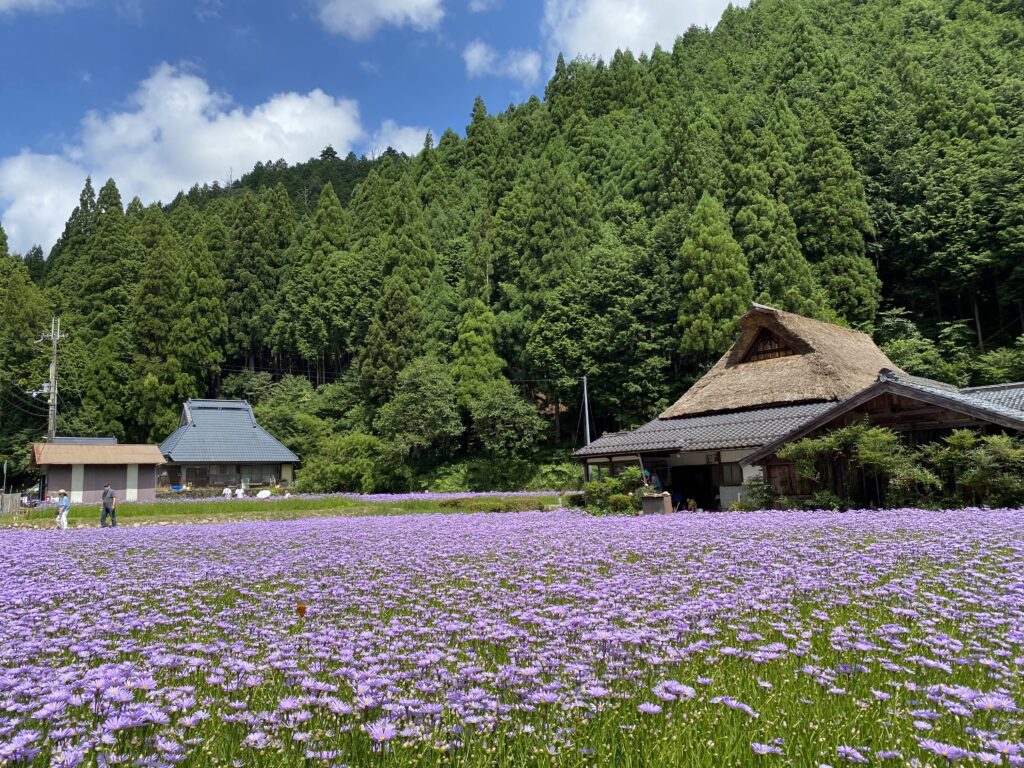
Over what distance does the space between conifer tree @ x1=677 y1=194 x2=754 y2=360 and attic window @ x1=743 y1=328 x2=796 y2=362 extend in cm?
538

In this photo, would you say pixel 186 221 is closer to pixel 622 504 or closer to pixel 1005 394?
pixel 622 504

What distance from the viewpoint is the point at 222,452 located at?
39.2m

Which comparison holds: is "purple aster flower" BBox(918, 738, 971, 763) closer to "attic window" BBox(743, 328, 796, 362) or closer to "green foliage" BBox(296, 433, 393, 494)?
"attic window" BBox(743, 328, 796, 362)

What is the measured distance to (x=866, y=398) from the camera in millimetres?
15484

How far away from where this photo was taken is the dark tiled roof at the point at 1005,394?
15.7 m

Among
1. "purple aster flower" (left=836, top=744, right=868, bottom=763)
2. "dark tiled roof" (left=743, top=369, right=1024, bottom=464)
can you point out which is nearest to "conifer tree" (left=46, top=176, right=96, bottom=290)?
"dark tiled roof" (left=743, top=369, right=1024, bottom=464)

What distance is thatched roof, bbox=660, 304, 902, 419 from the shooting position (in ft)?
72.4

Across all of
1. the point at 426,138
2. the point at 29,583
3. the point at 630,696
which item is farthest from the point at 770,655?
the point at 426,138

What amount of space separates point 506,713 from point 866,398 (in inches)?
592

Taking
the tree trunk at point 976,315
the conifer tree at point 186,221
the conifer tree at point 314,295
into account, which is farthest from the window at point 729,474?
the conifer tree at point 186,221

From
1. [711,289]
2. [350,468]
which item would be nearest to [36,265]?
[350,468]

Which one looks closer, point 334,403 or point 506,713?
point 506,713

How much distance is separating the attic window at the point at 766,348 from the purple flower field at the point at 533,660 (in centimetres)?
1767

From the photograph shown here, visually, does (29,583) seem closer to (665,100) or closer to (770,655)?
(770,655)
